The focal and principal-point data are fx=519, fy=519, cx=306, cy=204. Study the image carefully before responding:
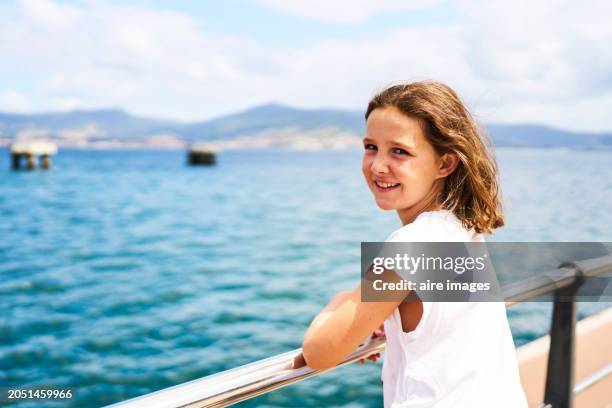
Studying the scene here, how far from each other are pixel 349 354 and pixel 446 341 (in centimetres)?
25

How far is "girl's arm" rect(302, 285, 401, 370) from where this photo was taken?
4.03 ft

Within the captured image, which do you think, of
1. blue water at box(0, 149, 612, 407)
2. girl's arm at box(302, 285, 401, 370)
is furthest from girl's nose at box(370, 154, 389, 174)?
blue water at box(0, 149, 612, 407)

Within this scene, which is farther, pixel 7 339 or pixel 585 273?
pixel 7 339

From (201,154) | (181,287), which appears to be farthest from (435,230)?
(201,154)

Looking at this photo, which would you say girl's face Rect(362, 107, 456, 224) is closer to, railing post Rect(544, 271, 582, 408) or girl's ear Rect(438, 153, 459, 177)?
girl's ear Rect(438, 153, 459, 177)

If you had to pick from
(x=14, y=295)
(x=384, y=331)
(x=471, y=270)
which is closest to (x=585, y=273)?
(x=471, y=270)

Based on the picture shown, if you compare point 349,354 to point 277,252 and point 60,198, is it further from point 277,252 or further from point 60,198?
point 60,198

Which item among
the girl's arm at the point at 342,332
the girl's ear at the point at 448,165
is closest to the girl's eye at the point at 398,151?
the girl's ear at the point at 448,165

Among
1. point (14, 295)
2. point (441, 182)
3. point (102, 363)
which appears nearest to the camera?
point (441, 182)

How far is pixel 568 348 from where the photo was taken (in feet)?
6.52

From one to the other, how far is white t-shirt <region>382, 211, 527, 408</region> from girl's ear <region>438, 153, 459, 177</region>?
15 centimetres

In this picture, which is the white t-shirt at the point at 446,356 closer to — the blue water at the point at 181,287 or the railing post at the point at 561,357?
the railing post at the point at 561,357

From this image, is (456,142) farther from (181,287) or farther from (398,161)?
(181,287)

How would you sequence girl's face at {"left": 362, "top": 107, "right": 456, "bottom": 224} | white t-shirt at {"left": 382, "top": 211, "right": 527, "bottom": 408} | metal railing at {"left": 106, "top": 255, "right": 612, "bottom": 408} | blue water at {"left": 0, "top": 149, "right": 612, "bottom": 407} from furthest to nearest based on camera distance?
blue water at {"left": 0, "top": 149, "right": 612, "bottom": 407} → girl's face at {"left": 362, "top": 107, "right": 456, "bottom": 224} → white t-shirt at {"left": 382, "top": 211, "right": 527, "bottom": 408} → metal railing at {"left": 106, "top": 255, "right": 612, "bottom": 408}
